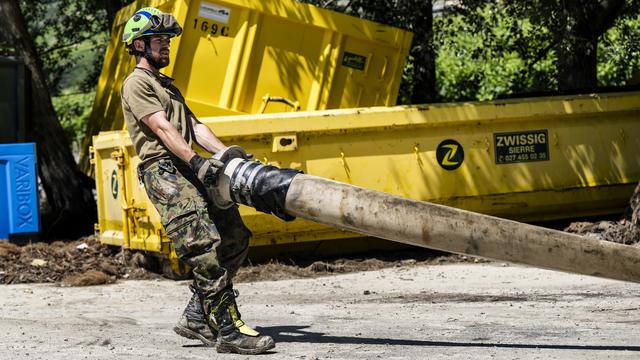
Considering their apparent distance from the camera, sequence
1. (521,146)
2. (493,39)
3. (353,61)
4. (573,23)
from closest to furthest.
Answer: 1. (521,146)
2. (353,61)
3. (573,23)
4. (493,39)

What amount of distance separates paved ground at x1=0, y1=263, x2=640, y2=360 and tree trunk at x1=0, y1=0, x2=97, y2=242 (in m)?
4.09

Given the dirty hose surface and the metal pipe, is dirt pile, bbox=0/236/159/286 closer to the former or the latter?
the metal pipe

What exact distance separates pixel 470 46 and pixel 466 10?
213 cm

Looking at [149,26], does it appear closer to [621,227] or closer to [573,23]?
[621,227]

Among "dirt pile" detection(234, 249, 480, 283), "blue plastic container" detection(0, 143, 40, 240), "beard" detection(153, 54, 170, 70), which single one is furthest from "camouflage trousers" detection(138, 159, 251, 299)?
"blue plastic container" detection(0, 143, 40, 240)

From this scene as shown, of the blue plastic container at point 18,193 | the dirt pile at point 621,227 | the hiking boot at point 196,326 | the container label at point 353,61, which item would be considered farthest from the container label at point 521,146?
the blue plastic container at point 18,193

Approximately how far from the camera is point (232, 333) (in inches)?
222

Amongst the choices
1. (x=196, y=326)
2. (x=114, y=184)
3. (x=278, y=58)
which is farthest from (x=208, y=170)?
(x=278, y=58)

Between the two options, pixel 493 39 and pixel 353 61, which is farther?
pixel 493 39

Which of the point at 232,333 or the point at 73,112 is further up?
the point at 73,112

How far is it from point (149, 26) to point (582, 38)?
6968 mm

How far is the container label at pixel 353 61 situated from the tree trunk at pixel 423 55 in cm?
106

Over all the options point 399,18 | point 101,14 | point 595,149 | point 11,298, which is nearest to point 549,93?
point 595,149

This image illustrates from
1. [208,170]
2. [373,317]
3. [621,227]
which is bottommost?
[373,317]
